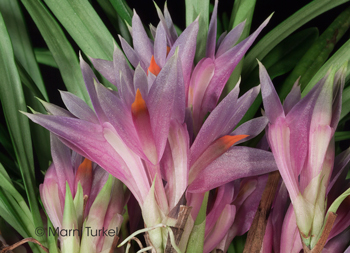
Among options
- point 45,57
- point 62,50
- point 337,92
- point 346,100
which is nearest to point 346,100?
point 346,100

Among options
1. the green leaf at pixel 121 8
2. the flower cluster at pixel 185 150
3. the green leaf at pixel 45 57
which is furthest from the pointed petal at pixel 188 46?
the green leaf at pixel 45 57

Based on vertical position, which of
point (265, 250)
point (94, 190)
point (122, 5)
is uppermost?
point (122, 5)

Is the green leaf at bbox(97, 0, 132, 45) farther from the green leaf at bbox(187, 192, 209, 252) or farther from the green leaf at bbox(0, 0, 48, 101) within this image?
the green leaf at bbox(187, 192, 209, 252)

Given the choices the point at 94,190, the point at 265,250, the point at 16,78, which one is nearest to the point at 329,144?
the point at 265,250

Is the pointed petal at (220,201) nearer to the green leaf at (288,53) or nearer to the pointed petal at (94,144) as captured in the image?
the pointed petal at (94,144)

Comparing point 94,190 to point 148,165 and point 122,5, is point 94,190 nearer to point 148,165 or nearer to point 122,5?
point 148,165

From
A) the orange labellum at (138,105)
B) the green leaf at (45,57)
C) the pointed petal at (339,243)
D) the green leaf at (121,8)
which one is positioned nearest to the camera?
the orange labellum at (138,105)
